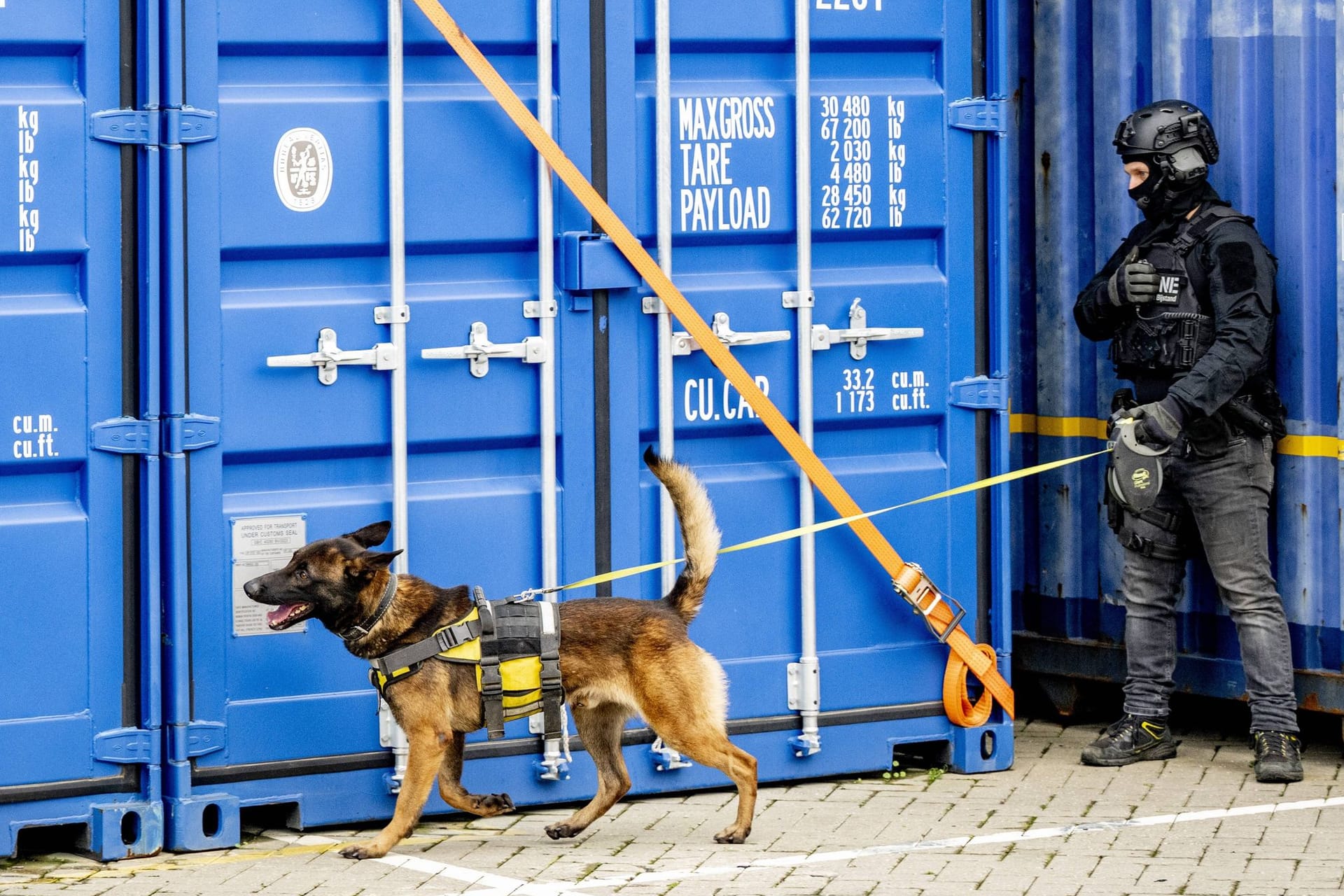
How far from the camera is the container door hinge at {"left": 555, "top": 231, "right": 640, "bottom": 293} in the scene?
7133 mm

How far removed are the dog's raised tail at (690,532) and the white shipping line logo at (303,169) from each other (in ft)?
4.51

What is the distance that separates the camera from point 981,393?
7840 mm

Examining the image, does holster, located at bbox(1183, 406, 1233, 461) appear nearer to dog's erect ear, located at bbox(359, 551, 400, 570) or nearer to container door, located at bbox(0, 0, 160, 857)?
dog's erect ear, located at bbox(359, 551, 400, 570)

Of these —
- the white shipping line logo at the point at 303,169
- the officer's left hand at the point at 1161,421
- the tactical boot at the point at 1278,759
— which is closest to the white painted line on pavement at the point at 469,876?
the white shipping line logo at the point at 303,169

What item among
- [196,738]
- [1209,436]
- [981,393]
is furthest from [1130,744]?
[196,738]

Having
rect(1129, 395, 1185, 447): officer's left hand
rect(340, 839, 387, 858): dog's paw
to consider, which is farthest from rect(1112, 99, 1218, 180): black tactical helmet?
rect(340, 839, 387, 858): dog's paw

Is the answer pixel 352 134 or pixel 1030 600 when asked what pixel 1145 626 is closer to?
pixel 1030 600

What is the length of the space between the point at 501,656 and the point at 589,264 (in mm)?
1398

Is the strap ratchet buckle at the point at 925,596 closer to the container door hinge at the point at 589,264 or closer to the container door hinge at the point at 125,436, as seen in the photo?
the container door hinge at the point at 589,264

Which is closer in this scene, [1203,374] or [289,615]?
[289,615]

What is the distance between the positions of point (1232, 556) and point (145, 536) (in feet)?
12.9

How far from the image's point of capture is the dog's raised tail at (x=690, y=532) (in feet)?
22.0

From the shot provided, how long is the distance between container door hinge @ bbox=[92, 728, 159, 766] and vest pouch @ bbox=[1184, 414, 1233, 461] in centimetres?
384

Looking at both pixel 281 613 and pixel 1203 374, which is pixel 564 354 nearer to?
pixel 281 613
